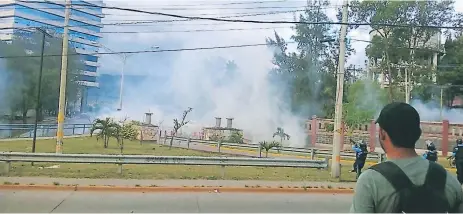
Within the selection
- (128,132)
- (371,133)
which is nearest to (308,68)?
(371,133)

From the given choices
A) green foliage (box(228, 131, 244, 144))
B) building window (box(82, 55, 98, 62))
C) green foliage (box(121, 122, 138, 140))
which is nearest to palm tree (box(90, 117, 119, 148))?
green foliage (box(121, 122, 138, 140))

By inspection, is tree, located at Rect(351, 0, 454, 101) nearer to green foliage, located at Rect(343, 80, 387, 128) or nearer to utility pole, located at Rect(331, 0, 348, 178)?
green foliage, located at Rect(343, 80, 387, 128)

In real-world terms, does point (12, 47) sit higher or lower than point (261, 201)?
higher

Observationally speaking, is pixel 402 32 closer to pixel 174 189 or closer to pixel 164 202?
pixel 174 189

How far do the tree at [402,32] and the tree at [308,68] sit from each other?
469 cm

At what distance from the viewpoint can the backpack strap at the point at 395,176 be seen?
1.84 m

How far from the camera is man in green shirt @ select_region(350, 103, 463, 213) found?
6.06 feet

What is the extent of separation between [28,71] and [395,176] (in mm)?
33046

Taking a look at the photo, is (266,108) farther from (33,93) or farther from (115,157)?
(115,157)

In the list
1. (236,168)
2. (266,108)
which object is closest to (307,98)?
(266,108)

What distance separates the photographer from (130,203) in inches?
320

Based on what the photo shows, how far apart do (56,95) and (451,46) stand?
3469 centimetres

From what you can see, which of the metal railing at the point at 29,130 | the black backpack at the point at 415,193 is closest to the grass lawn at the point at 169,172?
the black backpack at the point at 415,193

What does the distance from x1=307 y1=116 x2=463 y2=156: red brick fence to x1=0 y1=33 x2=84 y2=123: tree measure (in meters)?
16.9
